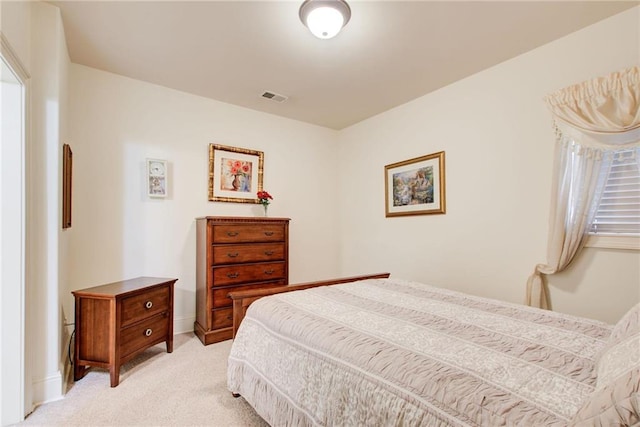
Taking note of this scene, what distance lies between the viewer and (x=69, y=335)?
8.06 feet

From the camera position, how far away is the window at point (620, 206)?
1.97 meters

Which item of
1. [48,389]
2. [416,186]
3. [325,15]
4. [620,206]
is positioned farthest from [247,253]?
[620,206]

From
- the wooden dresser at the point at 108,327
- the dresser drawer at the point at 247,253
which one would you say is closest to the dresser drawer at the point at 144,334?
the wooden dresser at the point at 108,327

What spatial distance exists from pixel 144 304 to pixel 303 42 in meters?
2.39

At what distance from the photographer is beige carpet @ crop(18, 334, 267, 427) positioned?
1.70m

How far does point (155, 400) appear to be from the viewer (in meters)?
1.89

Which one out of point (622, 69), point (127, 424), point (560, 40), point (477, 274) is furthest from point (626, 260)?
point (127, 424)

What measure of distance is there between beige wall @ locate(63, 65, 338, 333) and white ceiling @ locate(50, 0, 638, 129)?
272 millimetres

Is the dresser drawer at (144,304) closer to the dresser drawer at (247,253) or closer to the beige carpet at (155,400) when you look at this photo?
the beige carpet at (155,400)

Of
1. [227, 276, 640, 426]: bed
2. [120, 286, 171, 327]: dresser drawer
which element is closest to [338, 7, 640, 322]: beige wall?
[227, 276, 640, 426]: bed

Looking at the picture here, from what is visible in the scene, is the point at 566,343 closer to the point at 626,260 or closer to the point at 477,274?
the point at 626,260

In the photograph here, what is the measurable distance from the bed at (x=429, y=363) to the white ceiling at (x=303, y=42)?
1.89m

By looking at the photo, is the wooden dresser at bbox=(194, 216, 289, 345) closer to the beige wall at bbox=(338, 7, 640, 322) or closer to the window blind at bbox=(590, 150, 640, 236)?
the beige wall at bbox=(338, 7, 640, 322)

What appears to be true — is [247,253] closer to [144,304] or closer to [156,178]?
[144,304]
